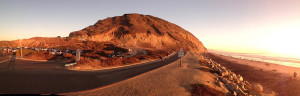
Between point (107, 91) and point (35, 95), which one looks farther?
point (107, 91)

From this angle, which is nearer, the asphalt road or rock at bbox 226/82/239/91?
the asphalt road

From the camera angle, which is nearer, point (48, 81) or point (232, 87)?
point (48, 81)

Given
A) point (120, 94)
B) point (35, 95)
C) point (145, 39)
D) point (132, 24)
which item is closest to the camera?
point (35, 95)

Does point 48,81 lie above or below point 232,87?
above

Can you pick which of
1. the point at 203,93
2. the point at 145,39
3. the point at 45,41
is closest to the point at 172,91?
the point at 203,93

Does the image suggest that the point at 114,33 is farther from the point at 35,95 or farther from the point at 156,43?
the point at 35,95

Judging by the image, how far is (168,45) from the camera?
8106cm

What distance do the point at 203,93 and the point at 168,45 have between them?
75203 mm

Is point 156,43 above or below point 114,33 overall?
below

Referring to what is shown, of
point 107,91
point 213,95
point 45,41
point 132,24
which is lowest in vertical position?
point 213,95

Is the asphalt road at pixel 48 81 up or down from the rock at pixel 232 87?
up

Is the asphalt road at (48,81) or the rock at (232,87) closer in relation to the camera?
the asphalt road at (48,81)

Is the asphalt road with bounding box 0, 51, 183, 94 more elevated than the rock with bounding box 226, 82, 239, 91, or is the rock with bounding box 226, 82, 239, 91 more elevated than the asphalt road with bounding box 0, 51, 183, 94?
the asphalt road with bounding box 0, 51, 183, 94

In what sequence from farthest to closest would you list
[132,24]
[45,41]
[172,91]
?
[132,24], [45,41], [172,91]
